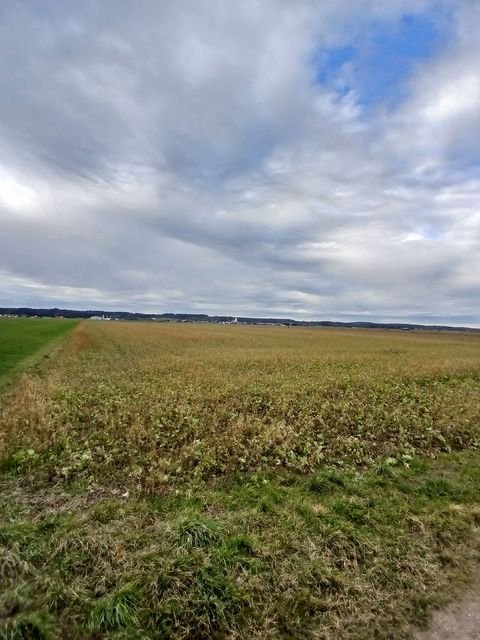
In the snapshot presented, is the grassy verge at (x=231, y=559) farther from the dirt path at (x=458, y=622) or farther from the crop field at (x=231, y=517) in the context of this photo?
the dirt path at (x=458, y=622)

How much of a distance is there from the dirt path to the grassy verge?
0.51 feet

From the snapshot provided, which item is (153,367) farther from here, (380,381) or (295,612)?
(295,612)

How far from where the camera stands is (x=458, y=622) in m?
4.07

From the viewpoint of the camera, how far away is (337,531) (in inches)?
214

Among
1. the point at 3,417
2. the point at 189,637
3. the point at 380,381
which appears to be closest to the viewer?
the point at 189,637

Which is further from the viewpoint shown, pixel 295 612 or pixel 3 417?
pixel 3 417

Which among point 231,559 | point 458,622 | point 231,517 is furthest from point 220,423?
point 458,622

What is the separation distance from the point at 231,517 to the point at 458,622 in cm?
314

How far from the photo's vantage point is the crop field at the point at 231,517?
4.11 meters

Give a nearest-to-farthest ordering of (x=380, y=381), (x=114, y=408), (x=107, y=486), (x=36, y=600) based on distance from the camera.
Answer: (x=36, y=600)
(x=107, y=486)
(x=114, y=408)
(x=380, y=381)

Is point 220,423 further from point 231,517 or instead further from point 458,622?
point 458,622

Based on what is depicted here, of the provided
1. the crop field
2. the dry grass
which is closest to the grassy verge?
the crop field

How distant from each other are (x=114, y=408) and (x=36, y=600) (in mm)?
8146

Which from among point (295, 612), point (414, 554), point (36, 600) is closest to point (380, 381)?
point (414, 554)
